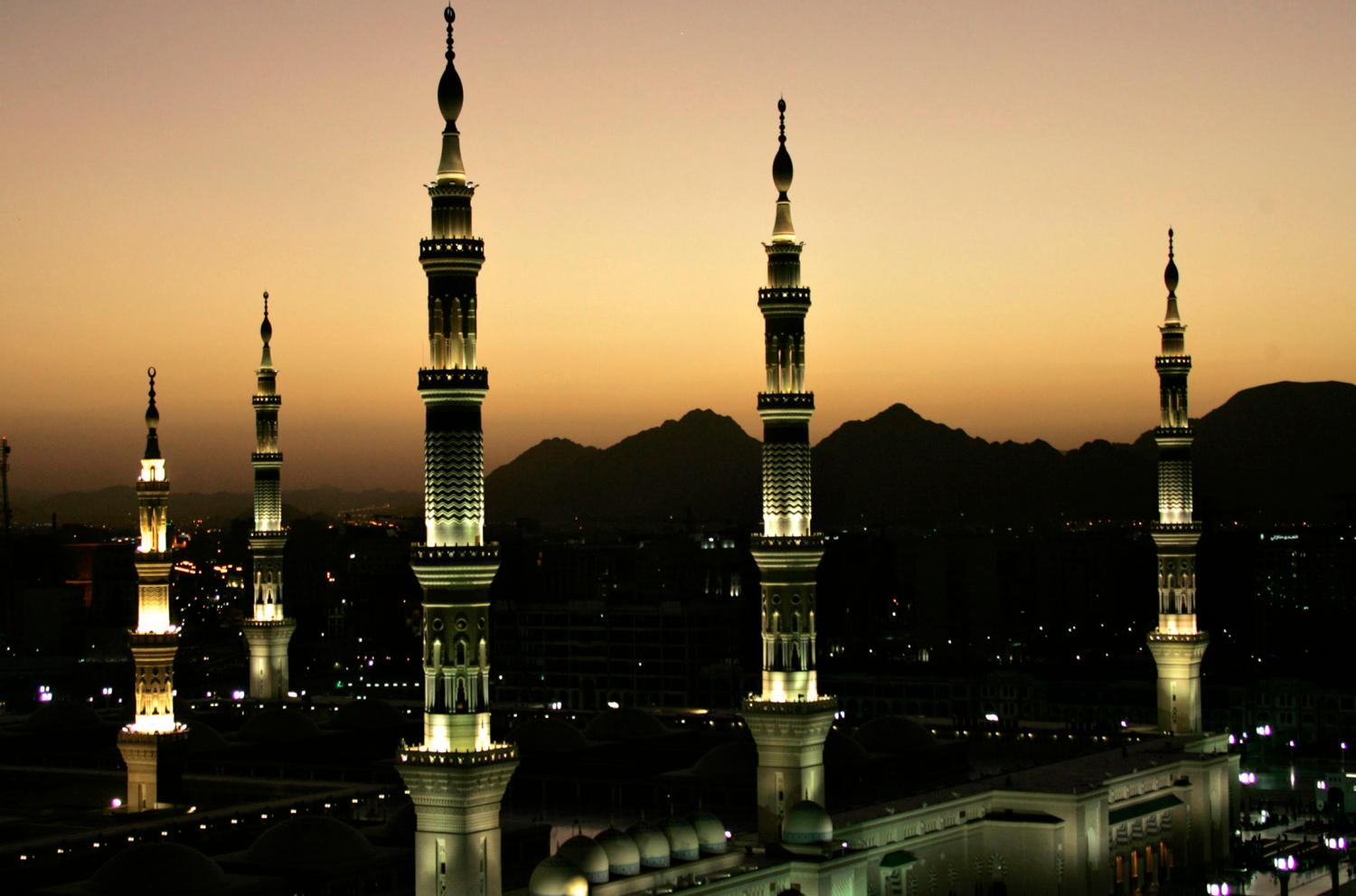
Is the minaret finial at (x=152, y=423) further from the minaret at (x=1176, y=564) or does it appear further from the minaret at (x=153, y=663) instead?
the minaret at (x=1176, y=564)

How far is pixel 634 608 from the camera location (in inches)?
3474

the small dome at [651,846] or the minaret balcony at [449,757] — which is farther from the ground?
the minaret balcony at [449,757]

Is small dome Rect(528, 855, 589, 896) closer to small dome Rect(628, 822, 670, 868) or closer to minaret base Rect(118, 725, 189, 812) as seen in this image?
small dome Rect(628, 822, 670, 868)

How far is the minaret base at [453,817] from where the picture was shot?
89.8ft

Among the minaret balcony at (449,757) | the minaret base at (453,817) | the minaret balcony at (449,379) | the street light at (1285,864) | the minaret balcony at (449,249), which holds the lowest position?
A: the street light at (1285,864)

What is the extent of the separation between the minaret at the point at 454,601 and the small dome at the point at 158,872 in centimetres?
578

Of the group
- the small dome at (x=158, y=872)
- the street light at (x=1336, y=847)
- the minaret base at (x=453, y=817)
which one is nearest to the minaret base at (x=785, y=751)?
the minaret base at (x=453, y=817)

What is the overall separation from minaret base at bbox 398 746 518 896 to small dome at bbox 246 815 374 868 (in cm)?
671

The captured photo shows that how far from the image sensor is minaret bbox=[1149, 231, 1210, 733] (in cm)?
5069

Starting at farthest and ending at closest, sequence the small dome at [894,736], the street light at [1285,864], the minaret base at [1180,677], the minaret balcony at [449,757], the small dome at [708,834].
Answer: the minaret base at [1180,677]
the small dome at [894,736]
the street light at [1285,864]
the small dome at [708,834]
the minaret balcony at [449,757]

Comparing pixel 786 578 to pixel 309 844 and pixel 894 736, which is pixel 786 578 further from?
pixel 894 736

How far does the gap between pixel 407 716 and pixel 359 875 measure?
24.7 metres

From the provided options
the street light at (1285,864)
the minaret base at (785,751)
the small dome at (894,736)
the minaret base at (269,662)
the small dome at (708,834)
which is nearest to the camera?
the small dome at (708,834)

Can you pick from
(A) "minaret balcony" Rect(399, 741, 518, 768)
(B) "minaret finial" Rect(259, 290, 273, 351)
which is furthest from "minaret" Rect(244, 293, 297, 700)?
(A) "minaret balcony" Rect(399, 741, 518, 768)
